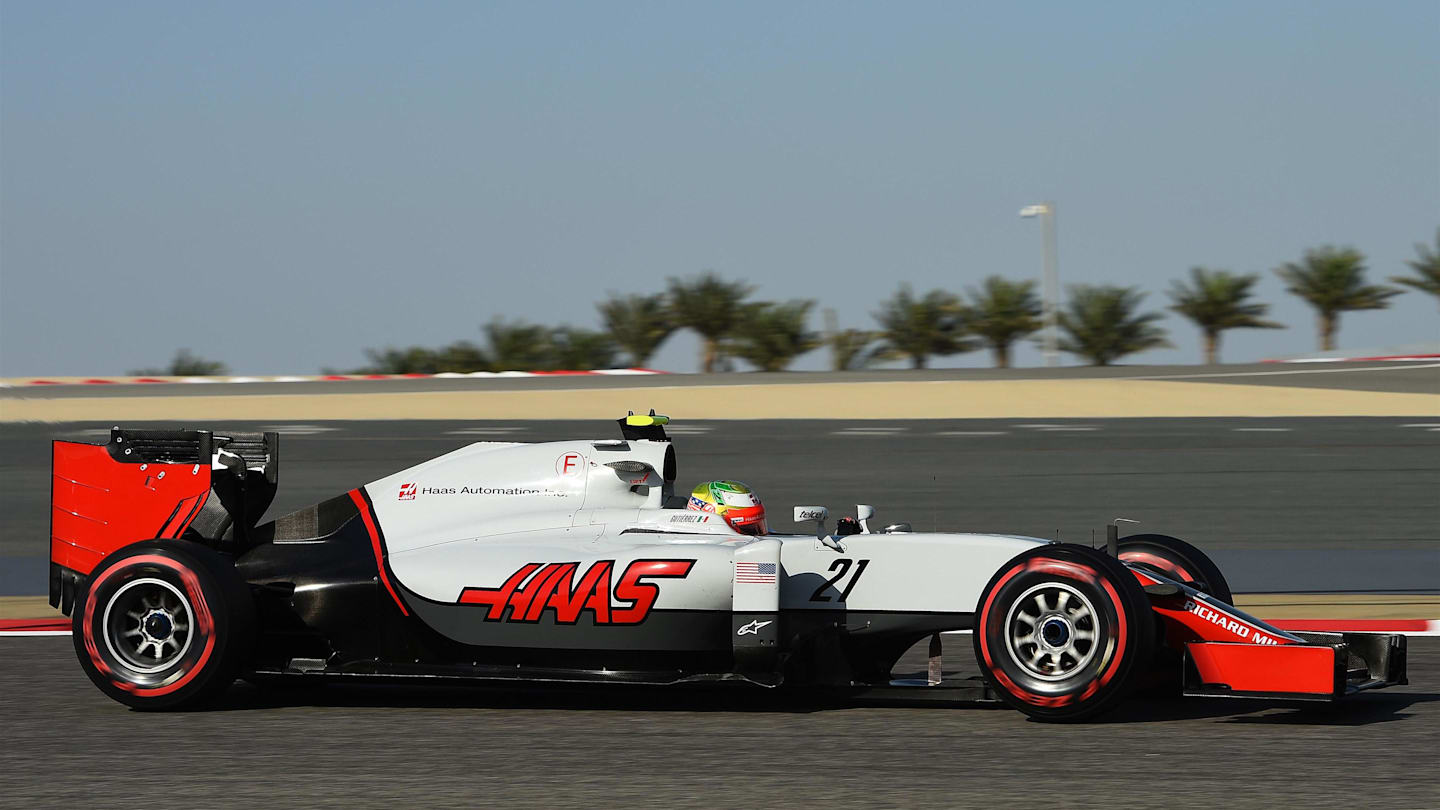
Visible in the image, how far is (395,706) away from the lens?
7539mm

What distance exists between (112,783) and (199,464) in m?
2.37

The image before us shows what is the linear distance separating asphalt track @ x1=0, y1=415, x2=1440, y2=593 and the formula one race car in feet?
16.9

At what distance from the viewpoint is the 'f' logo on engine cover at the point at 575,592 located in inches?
281

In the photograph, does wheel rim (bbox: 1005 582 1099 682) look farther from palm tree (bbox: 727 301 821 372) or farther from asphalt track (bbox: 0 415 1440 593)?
palm tree (bbox: 727 301 821 372)

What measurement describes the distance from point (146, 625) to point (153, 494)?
83cm

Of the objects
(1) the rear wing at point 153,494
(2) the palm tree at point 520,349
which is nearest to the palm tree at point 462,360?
(2) the palm tree at point 520,349

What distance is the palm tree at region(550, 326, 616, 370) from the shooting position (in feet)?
141

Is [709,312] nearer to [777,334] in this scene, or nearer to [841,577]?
[777,334]

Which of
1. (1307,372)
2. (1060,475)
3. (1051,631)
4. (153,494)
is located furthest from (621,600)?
(1307,372)

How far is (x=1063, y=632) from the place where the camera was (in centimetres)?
671

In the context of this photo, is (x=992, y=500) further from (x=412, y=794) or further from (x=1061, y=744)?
(x=412, y=794)

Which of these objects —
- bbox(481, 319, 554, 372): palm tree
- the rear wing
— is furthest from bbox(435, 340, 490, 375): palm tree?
the rear wing

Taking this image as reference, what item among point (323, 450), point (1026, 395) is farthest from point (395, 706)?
point (1026, 395)

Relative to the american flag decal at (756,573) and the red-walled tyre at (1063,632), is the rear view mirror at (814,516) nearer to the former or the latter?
the american flag decal at (756,573)
